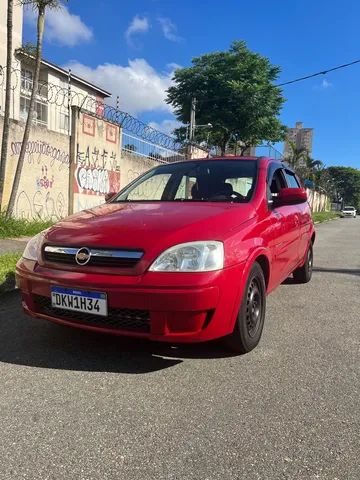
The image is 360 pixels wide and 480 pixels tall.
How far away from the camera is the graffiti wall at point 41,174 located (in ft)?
32.2

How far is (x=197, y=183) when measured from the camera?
462 centimetres

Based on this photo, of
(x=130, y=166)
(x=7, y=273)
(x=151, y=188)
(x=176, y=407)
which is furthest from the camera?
(x=130, y=166)

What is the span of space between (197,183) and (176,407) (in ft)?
7.82

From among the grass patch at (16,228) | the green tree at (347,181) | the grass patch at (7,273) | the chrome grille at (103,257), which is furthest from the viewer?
the green tree at (347,181)

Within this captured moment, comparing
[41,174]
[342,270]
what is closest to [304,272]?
[342,270]

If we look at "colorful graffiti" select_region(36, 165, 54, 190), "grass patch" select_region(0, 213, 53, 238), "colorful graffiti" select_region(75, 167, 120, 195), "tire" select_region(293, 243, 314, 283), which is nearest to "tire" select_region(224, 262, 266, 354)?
"tire" select_region(293, 243, 314, 283)

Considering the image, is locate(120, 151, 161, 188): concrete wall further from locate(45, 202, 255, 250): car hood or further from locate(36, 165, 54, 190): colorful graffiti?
locate(45, 202, 255, 250): car hood

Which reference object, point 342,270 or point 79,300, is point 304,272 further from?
point 79,300

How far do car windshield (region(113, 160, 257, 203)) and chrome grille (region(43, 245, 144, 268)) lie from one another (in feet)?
4.21

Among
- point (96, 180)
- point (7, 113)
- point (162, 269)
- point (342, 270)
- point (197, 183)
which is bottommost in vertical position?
point (342, 270)

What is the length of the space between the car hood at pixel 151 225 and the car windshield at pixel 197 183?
0.35 metres

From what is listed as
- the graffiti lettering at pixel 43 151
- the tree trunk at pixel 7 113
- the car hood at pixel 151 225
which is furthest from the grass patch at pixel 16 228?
the car hood at pixel 151 225

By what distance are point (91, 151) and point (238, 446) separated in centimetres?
1070

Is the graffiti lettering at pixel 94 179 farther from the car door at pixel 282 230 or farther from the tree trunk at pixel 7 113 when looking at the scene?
the car door at pixel 282 230
